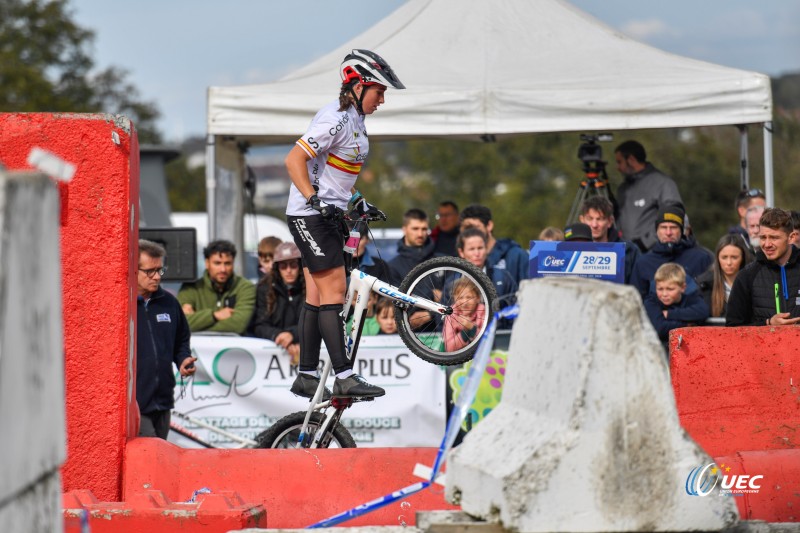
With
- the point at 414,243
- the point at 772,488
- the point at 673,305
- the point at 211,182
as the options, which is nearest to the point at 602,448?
the point at 772,488

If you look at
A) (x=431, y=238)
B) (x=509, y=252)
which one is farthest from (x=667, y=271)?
Answer: (x=431, y=238)

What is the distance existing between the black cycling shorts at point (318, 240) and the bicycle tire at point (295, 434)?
1001 millimetres

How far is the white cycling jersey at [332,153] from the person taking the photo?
21.3ft

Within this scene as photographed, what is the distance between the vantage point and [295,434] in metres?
7.26

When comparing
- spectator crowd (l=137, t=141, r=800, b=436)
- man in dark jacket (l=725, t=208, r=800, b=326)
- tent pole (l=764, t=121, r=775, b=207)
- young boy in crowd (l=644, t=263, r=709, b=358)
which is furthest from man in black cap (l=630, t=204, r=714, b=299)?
man in dark jacket (l=725, t=208, r=800, b=326)

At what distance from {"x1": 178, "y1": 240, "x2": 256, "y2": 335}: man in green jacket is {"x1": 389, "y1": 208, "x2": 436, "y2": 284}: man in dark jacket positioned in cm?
131

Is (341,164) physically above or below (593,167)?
below

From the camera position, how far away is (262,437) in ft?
23.4

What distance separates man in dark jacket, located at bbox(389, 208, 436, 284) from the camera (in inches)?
391

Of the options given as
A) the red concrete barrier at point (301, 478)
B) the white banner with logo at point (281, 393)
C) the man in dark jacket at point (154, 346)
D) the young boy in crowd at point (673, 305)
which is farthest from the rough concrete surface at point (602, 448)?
the white banner with logo at point (281, 393)

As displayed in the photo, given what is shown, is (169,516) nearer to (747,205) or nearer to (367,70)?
(367,70)

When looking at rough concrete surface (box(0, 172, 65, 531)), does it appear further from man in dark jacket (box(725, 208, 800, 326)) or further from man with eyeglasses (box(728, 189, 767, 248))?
man with eyeglasses (box(728, 189, 767, 248))

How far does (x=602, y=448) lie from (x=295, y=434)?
360cm

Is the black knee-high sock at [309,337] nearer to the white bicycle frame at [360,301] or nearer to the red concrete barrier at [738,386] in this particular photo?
the white bicycle frame at [360,301]
